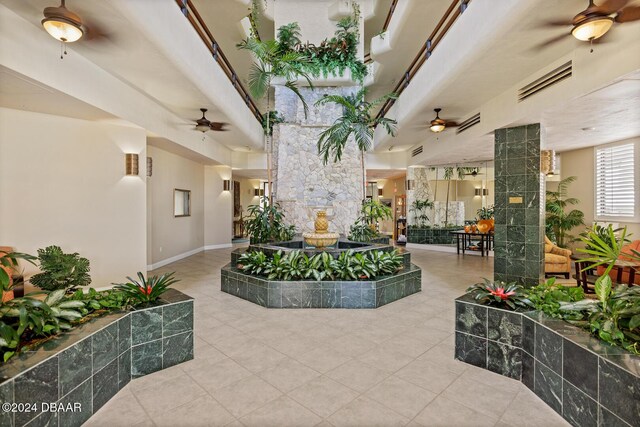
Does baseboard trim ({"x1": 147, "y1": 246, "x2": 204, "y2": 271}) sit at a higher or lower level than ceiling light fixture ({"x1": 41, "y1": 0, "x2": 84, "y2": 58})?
lower

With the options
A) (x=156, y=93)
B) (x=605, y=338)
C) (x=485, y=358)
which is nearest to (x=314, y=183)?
(x=156, y=93)

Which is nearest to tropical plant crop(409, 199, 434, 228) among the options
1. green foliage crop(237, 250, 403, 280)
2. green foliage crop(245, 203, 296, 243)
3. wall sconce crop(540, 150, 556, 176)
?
wall sconce crop(540, 150, 556, 176)

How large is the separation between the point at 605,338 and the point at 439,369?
1.21 meters

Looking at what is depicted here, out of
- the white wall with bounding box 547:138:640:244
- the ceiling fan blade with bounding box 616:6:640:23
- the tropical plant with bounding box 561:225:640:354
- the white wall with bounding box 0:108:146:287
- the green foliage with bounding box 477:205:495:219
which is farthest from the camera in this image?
the green foliage with bounding box 477:205:495:219

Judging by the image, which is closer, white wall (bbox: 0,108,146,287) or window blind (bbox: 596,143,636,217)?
white wall (bbox: 0,108,146,287)

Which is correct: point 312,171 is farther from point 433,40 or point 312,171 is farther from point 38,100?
point 38,100

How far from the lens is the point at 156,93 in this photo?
5.02 metres

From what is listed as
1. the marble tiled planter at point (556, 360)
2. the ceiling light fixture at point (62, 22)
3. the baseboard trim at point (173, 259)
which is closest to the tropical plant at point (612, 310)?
the marble tiled planter at point (556, 360)

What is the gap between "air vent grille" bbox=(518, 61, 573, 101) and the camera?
153 inches

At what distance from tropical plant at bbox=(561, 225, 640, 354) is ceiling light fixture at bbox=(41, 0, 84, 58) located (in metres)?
4.59

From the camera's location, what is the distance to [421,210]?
10.7m

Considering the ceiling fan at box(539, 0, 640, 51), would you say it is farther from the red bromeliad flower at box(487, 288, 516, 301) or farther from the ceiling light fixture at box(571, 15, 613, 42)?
the red bromeliad flower at box(487, 288, 516, 301)

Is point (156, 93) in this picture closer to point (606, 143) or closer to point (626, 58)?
point (626, 58)

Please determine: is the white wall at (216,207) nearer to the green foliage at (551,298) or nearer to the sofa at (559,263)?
the sofa at (559,263)
